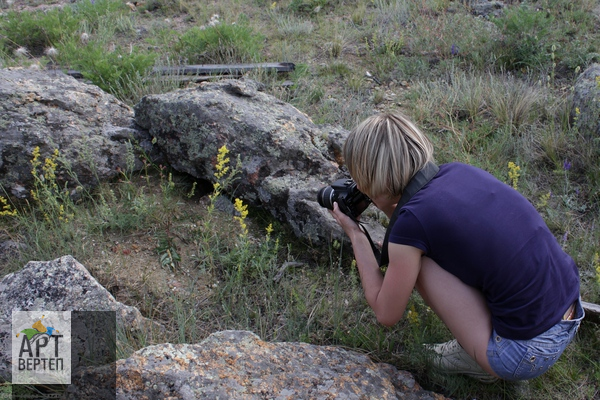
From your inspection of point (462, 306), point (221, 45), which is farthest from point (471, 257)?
point (221, 45)

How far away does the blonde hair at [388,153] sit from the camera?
7.24ft

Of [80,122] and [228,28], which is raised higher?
[228,28]

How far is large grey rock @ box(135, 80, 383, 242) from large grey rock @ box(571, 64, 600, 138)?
189 cm

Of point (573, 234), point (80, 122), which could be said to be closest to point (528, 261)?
point (573, 234)

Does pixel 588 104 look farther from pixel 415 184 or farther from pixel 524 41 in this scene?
pixel 415 184

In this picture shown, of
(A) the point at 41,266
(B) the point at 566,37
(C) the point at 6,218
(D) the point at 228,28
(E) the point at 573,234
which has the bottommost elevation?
(C) the point at 6,218

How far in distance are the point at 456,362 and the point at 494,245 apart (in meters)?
0.72

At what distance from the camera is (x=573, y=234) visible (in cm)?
336

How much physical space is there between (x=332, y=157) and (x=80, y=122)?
185 centimetres

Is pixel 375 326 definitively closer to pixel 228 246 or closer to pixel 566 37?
pixel 228 246

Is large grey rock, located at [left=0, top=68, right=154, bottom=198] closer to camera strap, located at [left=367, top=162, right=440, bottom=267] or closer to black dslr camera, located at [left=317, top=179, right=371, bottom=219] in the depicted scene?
black dslr camera, located at [left=317, top=179, right=371, bottom=219]

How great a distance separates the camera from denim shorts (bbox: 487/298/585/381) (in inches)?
85.0
